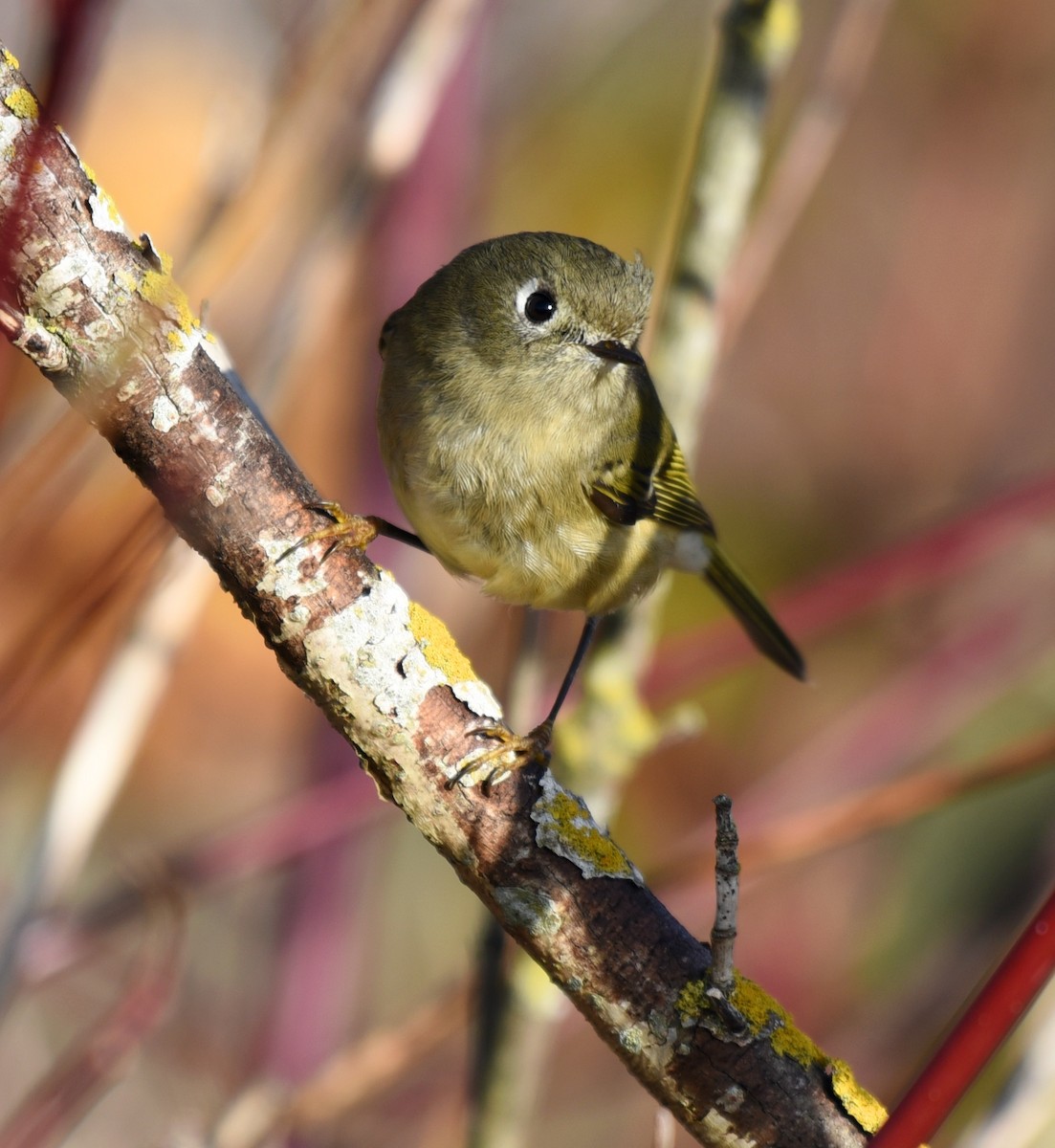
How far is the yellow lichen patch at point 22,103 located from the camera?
0.92m

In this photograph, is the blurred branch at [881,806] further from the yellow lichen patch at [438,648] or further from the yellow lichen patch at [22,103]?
the yellow lichen patch at [22,103]

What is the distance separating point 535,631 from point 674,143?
2.16 m

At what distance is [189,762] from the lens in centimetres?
370

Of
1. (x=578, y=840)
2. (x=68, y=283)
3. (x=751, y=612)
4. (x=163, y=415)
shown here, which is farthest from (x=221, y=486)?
(x=751, y=612)

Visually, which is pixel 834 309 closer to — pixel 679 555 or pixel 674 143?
pixel 674 143

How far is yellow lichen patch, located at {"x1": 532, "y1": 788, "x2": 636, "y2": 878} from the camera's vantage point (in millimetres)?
1180

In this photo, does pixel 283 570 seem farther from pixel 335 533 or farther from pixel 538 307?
pixel 538 307

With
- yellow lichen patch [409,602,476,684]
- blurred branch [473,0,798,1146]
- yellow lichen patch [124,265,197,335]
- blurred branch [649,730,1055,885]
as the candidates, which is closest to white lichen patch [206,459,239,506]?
yellow lichen patch [124,265,197,335]

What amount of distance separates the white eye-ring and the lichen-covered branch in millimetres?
866

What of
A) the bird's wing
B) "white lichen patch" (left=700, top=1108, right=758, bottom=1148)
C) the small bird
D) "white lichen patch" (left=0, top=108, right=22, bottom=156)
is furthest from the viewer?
the bird's wing

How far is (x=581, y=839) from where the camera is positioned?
1191 millimetres

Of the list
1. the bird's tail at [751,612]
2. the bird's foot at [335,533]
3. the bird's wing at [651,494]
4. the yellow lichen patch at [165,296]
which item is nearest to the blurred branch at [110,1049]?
the bird's foot at [335,533]

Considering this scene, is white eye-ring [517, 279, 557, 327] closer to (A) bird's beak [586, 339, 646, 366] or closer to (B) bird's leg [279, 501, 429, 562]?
(A) bird's beak [586, 339, 646, 366]

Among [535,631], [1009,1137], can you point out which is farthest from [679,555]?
[1009,1137]
